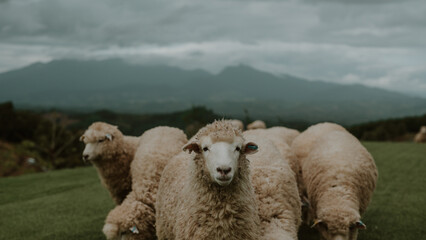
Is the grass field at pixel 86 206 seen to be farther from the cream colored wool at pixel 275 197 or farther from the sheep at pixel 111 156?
the cream colored wool at pixel 275 197

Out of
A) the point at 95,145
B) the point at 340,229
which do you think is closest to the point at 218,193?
the point at 340,229

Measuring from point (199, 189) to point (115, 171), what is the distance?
3.63 metres

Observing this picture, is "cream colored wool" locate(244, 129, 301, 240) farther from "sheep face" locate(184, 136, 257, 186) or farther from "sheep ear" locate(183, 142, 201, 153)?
"sheep ear" locate(183, 142, 201, 153)

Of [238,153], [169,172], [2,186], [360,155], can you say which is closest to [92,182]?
[2,186]

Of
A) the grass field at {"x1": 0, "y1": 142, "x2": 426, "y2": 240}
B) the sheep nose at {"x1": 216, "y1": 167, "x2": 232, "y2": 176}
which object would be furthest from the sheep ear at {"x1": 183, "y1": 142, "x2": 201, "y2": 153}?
the grass field at {"x1": 0, "y1": 142, "x2": 426, "y2": 240}

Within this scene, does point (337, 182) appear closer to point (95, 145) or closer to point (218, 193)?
point (218, 193)

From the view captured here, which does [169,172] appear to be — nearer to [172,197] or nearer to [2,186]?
[172,197]

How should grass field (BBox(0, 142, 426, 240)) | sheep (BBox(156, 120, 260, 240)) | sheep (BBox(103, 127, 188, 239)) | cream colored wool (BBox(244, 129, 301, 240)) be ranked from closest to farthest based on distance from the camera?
1. sheep (BBox(156, 120, 260, 240))
2. cream colored wool (BBox(244, 129, 301, 240))
3. sheep (BBox(103, 127, 188, 239))
4. grass field (BBox(0, 142, 426, 240))

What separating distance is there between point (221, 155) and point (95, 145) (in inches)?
157

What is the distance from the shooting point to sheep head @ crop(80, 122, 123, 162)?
6367 mm

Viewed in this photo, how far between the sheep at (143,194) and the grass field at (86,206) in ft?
5.60

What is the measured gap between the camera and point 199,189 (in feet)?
11.9

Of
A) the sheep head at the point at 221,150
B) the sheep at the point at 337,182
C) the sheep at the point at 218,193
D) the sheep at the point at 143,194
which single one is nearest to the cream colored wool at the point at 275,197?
the sheep at the point at 218,193

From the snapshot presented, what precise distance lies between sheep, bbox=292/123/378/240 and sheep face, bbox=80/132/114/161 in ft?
12.7
